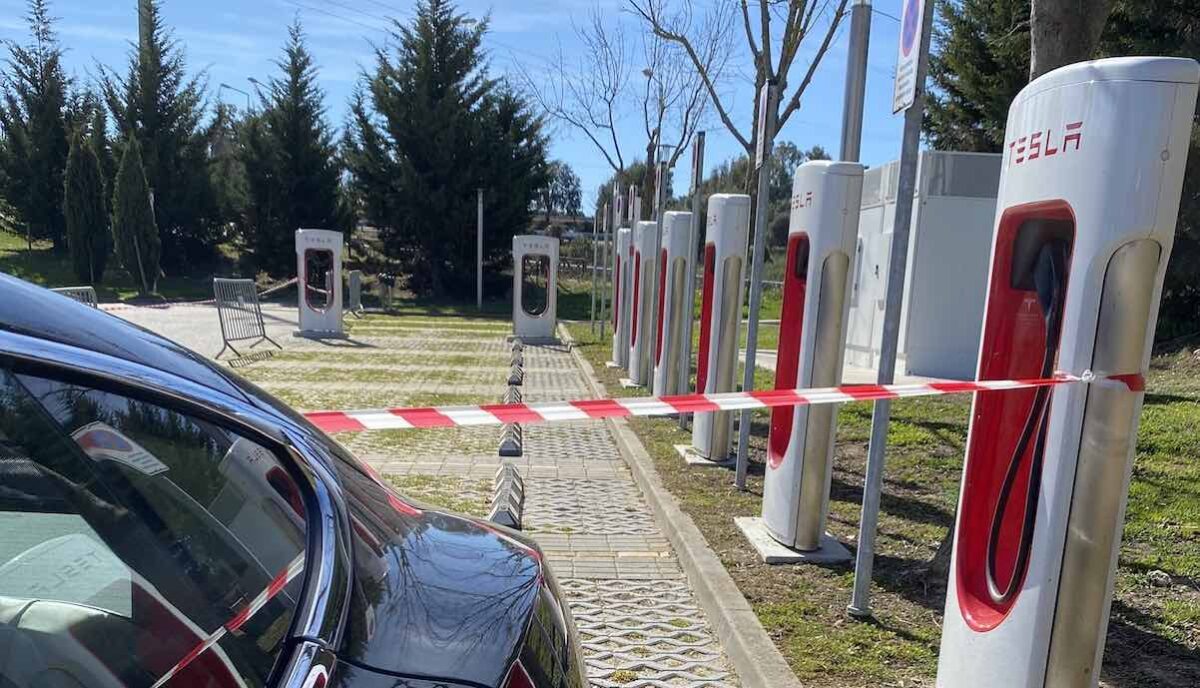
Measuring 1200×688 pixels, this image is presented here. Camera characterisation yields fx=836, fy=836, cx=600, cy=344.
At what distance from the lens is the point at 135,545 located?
1.32 metres

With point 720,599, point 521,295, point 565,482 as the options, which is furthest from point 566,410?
point 521,295

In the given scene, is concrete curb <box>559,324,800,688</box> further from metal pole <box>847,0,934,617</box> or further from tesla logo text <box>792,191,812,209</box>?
tesla logo text <box>792,191,812,209</box>

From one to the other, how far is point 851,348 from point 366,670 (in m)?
15.9

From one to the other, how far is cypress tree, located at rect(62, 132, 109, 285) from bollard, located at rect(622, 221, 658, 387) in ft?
99.0

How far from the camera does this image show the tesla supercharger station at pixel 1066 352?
254 centimetres

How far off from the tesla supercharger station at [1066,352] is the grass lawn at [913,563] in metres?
0.78

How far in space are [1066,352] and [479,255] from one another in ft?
97.3

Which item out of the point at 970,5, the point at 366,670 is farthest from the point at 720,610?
the point at 970,5

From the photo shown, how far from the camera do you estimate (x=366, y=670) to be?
134cm

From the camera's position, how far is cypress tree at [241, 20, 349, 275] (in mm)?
35875

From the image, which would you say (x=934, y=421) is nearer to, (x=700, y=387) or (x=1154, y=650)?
(x=700, y=387)

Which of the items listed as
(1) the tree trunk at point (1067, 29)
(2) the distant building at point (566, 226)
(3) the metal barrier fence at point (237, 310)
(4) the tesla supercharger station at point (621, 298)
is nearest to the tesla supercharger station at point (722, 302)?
(1) the tree trunk at point (1067, 29)

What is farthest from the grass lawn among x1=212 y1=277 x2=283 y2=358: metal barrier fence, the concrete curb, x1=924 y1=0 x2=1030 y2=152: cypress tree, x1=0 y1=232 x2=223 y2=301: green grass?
x1=0 y1=232 x2=223 y2=301: green grass

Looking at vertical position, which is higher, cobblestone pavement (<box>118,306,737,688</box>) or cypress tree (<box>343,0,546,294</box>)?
cypress tree (<box>343,0,546,294</box>)
